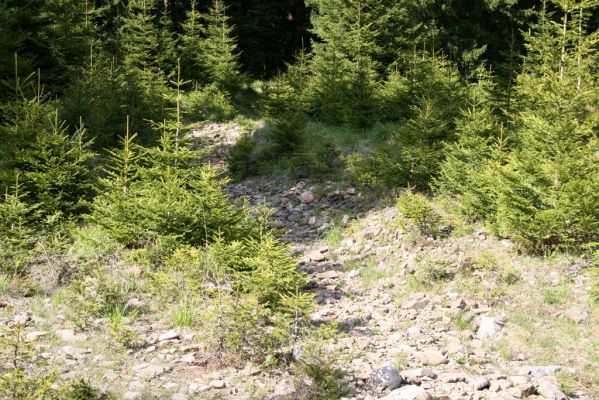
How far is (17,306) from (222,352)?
3053 mm

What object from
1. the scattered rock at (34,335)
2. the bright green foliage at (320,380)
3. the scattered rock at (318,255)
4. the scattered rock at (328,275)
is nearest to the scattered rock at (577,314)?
the bright green foliage at (320,380)

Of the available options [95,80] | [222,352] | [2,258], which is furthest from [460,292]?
[95,80]

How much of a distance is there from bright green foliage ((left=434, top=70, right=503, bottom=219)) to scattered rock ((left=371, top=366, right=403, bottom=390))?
462cm

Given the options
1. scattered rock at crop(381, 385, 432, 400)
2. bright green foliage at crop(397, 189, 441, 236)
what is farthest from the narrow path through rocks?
bright green foliage at crop(397, 189, 441, 236)

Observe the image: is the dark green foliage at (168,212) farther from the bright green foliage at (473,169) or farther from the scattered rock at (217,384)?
the bright green foliage at (473,169)

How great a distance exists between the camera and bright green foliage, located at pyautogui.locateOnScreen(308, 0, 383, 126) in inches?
627

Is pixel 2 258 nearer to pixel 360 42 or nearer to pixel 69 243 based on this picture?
pixel 69 243

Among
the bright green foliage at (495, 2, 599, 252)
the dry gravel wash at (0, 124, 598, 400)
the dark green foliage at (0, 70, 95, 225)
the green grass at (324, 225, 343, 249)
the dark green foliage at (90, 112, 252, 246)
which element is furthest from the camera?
the green grass at (324, 225, 343, 249)

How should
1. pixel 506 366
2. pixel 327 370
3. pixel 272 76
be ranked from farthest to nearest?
pixel 272 76 → pixel 506 366 → pixel 327 370

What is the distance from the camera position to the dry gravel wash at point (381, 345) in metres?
4.79

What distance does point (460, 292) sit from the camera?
7.27 m

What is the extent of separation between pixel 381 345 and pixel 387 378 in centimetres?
A: 106

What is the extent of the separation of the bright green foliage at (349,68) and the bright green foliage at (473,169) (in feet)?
16.8

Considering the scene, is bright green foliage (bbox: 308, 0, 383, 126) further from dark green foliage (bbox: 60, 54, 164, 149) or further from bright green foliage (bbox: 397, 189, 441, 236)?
bright green foliage (bbox: 397, 189, 441, 236)
